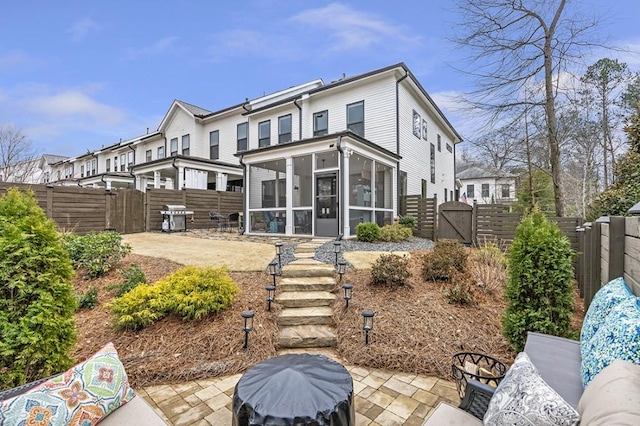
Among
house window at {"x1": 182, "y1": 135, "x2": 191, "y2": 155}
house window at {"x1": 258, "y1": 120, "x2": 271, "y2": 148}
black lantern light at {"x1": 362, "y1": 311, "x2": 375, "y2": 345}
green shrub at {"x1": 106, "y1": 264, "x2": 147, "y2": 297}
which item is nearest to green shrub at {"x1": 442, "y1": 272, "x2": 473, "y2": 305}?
black lantern light at {"x1": 362, "y1": 311, "x2": 375, "y2": 345}

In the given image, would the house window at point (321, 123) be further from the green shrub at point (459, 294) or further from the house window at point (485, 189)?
the house window at point (485, 189)

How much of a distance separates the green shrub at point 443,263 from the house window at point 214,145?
15.7 m

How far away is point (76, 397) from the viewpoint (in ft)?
5.18

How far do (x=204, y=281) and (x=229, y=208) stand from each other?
494 inches

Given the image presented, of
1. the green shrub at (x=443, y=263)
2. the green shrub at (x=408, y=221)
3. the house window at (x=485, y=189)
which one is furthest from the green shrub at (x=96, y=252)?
the house window at (x=485, y=189)

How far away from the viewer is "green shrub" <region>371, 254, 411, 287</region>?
188 inches

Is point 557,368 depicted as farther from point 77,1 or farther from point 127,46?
point 127,46

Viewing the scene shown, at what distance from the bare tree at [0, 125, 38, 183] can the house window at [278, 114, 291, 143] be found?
23193 mm

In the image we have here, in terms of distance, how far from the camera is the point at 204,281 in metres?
4.04

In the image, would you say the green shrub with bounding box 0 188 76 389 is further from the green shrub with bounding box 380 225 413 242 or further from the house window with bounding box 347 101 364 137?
the house window with bounding box 347 101 364 137

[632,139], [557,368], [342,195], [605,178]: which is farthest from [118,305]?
[605,178]

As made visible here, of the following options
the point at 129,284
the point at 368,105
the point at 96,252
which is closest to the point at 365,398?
the point at 129,284

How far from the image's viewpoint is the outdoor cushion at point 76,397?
1.42 meters

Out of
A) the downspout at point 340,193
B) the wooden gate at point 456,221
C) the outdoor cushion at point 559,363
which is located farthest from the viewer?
the wooden gate at point 456,221
